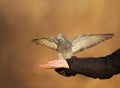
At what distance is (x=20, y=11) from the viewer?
5664 mm

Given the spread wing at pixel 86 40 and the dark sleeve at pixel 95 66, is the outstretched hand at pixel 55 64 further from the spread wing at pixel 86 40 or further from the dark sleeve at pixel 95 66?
the spread wing at pixel 86 40

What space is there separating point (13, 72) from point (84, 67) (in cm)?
508

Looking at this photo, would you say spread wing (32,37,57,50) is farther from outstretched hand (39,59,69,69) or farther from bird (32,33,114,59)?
outstretched hand (39,59,69,69)

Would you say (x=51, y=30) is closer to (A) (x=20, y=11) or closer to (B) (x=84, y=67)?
(A) (x=20, y=11)

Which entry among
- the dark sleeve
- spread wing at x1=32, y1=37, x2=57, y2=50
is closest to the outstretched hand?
the dark sleeve

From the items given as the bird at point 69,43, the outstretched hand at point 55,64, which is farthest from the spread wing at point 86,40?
the outstretched hand at point 55,64

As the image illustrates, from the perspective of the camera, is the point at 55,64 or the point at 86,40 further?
the point at 86,40

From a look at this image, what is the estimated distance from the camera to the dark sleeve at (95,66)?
1.25 metres

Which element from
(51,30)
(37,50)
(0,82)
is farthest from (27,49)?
(0,82)

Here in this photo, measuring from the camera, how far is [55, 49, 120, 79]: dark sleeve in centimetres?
125

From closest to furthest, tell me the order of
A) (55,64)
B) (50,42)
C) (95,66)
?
(55,64), (95,66), (50,42)

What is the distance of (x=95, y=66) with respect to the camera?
1313 mm

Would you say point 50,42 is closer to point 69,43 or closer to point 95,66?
point 69,43

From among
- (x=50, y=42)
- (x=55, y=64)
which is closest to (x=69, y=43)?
(x=50, y=42)
